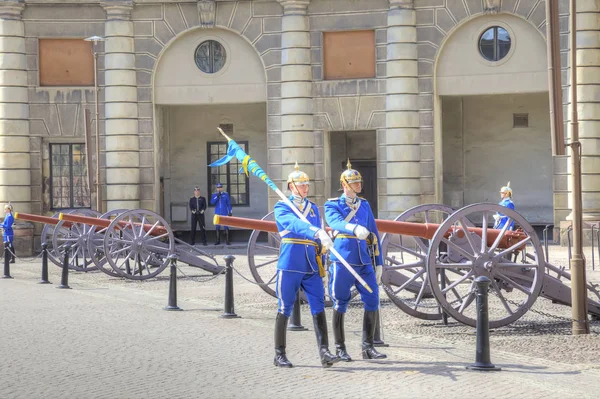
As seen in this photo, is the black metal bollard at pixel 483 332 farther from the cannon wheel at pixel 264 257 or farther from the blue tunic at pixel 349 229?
the cannon wheel at pixel 264 257

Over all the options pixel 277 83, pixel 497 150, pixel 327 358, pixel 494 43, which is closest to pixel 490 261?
pixel 327 358

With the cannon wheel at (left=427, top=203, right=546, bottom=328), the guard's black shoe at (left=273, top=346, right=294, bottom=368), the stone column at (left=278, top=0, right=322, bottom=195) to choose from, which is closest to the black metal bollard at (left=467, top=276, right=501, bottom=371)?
the guard's black shoe at (left=273, top=346, right=294, bottom=368)

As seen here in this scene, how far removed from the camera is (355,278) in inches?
444

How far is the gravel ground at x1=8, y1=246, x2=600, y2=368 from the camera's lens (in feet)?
39.6

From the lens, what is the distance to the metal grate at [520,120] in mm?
32938

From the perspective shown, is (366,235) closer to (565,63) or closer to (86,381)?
(86,381)

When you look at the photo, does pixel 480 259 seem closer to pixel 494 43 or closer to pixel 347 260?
pixel 347 260

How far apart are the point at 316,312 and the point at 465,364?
1.52m

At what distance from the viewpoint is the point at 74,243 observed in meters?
24.2

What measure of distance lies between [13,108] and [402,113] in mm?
10357

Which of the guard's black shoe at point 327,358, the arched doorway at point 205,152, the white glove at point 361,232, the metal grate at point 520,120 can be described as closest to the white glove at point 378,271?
the white glove at point 361,232

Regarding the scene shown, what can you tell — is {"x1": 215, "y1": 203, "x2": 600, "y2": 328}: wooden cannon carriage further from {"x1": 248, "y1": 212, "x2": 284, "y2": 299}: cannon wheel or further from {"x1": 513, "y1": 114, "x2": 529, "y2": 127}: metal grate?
{"x1": 513, "y1": 114, "x2": 529, "y2": 127}: metal grate

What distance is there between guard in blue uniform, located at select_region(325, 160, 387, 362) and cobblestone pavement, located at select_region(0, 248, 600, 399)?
0.32 metres

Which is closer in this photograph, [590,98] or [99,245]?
[99,245]
